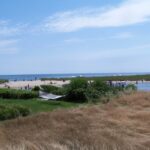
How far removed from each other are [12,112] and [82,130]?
5.09m

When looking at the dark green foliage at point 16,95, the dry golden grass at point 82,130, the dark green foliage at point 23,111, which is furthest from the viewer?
the dark green foliage at point 16,95

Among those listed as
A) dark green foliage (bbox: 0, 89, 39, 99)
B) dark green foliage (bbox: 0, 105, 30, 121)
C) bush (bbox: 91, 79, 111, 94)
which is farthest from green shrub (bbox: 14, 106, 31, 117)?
dark green foliage (bbox: 0, 89, 39, 99)

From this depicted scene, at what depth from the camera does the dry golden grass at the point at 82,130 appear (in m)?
12.0

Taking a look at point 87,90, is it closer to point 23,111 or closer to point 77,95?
point 77,95

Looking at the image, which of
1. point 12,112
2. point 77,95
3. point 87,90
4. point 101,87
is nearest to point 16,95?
point 77,95

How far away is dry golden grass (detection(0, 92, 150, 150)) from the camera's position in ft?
39.5

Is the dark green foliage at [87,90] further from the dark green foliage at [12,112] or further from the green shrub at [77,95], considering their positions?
the dark green foliage at [12,112]

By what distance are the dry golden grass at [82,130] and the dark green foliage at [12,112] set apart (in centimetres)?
154

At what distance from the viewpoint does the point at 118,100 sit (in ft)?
79.5

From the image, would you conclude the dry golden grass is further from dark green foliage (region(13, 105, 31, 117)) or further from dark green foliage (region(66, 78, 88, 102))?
dark green foliage (region(66, 78, 88, 102))

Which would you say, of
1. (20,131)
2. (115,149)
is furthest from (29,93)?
(115,149)

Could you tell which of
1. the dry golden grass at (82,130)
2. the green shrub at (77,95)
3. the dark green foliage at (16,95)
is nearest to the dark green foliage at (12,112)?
the dry golden grass at (82,130)

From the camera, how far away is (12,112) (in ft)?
64.3

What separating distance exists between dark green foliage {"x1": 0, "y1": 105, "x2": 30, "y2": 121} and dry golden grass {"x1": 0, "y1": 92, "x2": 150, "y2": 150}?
1.54m
